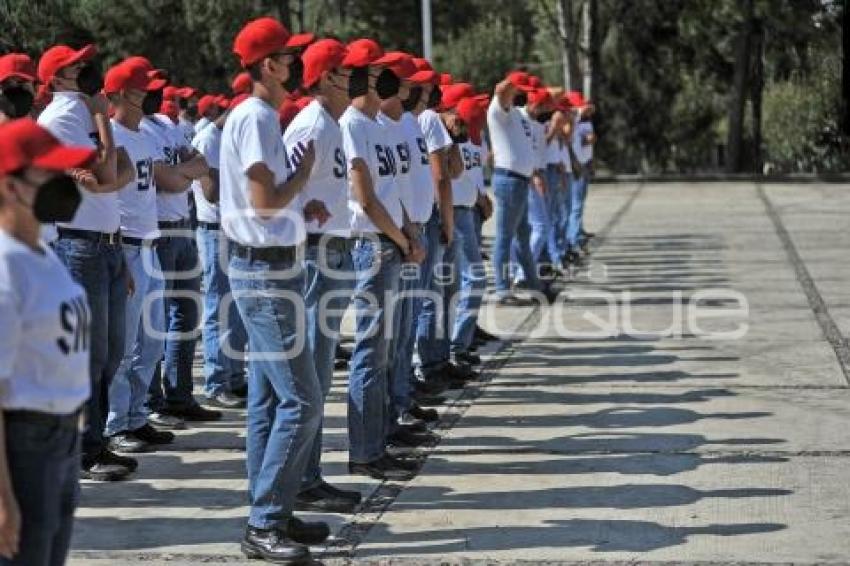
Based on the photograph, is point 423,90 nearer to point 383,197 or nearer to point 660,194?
point 383,197

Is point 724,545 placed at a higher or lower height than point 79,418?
lower

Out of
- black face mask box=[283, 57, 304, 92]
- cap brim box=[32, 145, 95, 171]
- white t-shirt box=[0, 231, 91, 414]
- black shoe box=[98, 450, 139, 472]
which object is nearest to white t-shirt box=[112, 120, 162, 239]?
black shoe box=[98, 450, 139, 472]

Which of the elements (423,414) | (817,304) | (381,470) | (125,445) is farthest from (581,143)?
(381,470)

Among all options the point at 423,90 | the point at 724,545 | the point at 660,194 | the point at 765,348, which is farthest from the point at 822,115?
the point at 724,545

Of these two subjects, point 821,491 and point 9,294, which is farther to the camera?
point 821,491

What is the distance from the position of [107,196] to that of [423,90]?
101 inches

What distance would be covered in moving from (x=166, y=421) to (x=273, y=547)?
316 cm

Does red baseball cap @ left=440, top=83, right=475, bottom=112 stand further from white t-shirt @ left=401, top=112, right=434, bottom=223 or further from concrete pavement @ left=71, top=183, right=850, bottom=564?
white t-shirt @ left=401, top=112, right=434, bottom=223

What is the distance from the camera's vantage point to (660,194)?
1281 inches

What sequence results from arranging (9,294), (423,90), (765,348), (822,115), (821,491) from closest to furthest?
(9,294) → (821,491) → (423,90) → (765,348) → (822,115)

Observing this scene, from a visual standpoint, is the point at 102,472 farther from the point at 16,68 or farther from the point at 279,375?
the point at 16,68

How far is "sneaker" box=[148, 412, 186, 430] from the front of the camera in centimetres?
910

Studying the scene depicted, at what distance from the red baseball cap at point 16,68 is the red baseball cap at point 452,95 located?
401 cm

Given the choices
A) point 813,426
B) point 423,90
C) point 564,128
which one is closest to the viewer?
point 813,426
